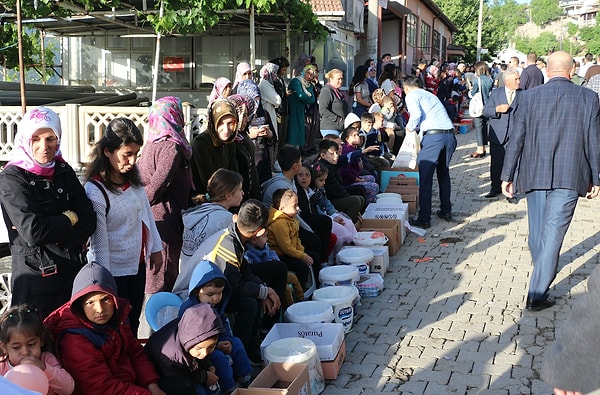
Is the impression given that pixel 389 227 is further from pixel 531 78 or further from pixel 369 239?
pixel 531 78

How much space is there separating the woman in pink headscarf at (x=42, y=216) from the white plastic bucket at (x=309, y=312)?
72.2 inches

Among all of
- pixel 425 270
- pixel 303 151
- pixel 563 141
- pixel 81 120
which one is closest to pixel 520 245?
pixel 425 270

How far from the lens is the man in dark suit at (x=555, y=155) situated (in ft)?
20.0

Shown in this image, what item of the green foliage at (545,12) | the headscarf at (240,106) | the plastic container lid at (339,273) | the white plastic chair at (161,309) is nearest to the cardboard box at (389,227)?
the plastic container lid at (339,273)

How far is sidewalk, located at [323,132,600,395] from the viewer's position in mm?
4965

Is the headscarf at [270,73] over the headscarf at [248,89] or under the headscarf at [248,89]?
over

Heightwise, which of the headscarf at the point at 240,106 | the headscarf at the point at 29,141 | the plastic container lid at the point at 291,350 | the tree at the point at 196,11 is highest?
the tree at the point at 196,11

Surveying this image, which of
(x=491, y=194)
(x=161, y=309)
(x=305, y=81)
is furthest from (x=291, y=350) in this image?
(x=305, y=81)

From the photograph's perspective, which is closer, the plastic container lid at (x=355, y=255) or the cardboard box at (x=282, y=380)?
the cardboard box at (x=282, y=380)

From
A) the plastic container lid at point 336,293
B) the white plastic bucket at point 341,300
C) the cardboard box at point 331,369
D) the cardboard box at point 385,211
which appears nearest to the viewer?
the cardboard box at point 331,369

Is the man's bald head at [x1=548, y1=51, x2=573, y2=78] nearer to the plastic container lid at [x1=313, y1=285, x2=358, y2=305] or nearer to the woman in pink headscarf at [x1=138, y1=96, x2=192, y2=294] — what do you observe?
the plastic container lid at [x1=313, y1=285, x2=358, y2=305]

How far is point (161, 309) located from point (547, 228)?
11.3 feet

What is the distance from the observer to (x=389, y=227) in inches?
331

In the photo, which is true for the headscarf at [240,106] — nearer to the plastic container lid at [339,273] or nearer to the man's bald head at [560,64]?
the plastic container lid at [339,273]
